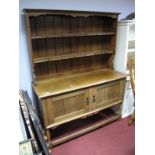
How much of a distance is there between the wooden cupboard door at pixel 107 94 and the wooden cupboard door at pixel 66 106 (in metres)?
0.14

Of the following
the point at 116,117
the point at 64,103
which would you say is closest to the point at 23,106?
the point at 64,103

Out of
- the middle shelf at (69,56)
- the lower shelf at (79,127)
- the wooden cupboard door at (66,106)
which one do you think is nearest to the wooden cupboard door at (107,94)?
the wooden cupboard door at (66,106)

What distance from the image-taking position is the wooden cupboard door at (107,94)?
7.10ft

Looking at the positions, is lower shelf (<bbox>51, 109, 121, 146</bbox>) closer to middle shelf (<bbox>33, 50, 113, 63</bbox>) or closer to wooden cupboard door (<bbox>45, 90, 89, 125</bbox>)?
wooden cupboard door (<bbox>45, 90, 89, 125</bbox>)

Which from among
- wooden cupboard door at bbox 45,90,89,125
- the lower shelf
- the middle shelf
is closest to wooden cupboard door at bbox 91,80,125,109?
wooden cupboard door at bbox 45,90,89,125

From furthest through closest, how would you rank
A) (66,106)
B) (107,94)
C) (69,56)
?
(107,94)
(69,56)
(66,106)

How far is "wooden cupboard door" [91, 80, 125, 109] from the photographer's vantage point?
216 cm

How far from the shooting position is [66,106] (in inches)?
78.1

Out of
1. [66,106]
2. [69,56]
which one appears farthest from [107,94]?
[69,56]

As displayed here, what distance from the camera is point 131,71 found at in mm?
2012

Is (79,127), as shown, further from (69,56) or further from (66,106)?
(69,56)

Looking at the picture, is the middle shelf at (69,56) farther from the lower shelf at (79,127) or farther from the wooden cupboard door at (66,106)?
the lower shelf at (79,127)

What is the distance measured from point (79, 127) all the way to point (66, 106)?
619 millimetres
